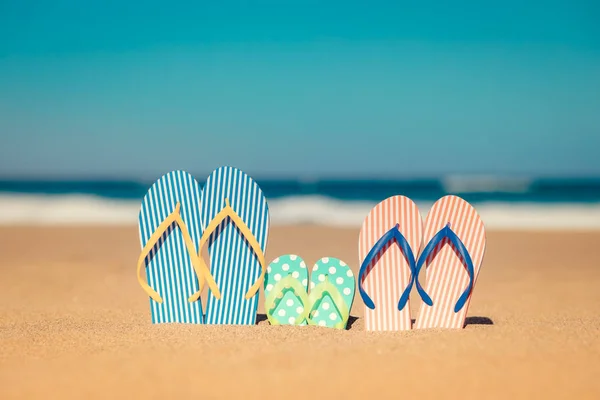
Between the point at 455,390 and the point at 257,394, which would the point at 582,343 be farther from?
the point at 257,394

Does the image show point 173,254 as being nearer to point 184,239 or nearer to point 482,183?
point 184,239

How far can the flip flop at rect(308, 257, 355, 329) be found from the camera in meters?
4.19

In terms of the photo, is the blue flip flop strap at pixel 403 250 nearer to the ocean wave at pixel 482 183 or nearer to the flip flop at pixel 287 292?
the flip flop at pixel 287 292

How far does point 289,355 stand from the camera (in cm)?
334

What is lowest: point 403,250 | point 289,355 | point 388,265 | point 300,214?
point 300,214

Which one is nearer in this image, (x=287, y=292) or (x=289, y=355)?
(x=289, y=355)

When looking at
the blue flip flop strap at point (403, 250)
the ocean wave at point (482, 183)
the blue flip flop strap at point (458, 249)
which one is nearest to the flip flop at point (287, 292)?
the blue flip flop strap at point (403, 250)

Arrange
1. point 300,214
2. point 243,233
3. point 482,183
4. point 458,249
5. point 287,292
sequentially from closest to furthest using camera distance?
point 458,249
point 243,233
point 287,292
point 300,214
point 482,183

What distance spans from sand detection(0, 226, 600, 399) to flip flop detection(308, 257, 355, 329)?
0.63 ft

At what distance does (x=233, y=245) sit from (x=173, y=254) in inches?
15.3

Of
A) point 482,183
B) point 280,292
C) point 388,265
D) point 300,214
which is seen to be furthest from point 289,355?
point 482,183

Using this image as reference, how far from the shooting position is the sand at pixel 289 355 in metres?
2.88

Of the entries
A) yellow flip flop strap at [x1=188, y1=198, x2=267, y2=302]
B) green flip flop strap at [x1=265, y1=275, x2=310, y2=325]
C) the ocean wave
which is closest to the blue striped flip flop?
yellow flip flop strap at [x1=188, y1=198, x2=267, y2=302]

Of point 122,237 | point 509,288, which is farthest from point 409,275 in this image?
point 122,237
